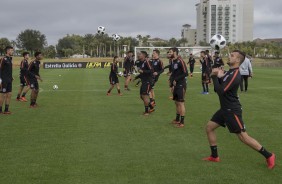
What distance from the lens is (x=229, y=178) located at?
609 cm

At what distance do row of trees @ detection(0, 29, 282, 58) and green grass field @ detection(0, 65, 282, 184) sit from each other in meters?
85.2

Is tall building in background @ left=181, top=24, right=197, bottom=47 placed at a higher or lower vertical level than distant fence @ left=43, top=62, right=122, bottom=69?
higher

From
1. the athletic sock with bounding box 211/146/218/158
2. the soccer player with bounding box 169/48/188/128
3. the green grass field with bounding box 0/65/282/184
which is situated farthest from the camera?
the soccer player with bounding box 169/48/188/128

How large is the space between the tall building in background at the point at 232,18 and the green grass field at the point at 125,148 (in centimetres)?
15526

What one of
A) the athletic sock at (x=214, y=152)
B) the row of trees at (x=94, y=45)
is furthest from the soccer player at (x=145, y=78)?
the row of trees at (x=94, y=45)

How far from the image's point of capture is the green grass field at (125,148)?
620 centimetres

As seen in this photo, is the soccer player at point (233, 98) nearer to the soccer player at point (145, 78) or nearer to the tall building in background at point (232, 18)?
the soccer player at point (145, 78)

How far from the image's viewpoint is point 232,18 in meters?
166

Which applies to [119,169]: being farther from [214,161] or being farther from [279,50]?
[279,50]

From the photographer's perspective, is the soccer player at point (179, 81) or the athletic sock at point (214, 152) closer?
the athletic sock at point (214, 152)

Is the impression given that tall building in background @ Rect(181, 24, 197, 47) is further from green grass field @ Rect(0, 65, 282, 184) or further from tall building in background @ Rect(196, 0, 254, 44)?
green grass field @ Rect(0, 65, 282, 184)

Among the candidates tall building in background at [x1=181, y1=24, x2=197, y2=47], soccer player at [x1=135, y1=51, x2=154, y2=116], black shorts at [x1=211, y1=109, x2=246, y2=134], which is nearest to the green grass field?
soccer player at [x1=135, y1=51, x2=154, y2=116]

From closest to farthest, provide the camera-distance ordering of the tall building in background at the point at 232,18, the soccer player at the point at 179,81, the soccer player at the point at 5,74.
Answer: the soccer player at the point at 179,81, the soccer player at the point at 5,74, the tall building in background at the point at 232,18

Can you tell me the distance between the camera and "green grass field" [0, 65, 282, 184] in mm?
6203
